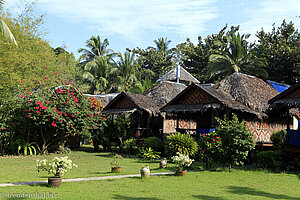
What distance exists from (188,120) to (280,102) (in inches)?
350

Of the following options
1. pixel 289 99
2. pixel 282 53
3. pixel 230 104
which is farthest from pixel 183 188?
pixel 282 53

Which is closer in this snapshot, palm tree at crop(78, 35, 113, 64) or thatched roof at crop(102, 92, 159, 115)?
thatched roof at crop(102, 92, 159, 115)

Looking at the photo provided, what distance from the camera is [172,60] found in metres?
46.8

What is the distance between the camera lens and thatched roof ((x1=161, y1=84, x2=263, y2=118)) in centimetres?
1598

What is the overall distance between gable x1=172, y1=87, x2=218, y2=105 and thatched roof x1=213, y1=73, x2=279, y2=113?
7.08 feet

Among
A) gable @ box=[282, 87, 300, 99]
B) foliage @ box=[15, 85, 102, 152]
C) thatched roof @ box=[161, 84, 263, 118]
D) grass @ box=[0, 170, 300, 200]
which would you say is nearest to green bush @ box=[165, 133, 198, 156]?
thatched roof @ box=[161, 84, 263, 118]

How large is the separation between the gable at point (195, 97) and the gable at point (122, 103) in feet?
10.1

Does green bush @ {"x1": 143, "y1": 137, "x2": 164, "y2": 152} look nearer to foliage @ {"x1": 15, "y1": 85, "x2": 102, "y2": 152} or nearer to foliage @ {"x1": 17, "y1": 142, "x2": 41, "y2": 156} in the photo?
foliage @ {"x1": 15, "y1": 85, "x2": 102, "y2": 152}

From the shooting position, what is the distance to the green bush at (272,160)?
12898mm

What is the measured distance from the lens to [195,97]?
1755cm

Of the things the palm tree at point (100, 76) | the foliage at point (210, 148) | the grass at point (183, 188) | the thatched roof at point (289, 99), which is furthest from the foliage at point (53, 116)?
the palm tree at point (100, 76)

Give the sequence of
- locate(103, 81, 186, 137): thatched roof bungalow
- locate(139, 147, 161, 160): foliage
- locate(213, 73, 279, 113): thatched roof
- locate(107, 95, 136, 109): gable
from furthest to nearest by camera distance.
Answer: locate(107, 95, 136, 109): gable
locate(103, 81, 186, 137): thatched roof bungalow
locate(213, 73, 279, 113): thatched roof
locate(139, 147, 161, 160): foliage

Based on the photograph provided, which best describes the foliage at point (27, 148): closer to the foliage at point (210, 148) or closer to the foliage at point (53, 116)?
the foliage at point (53, 116)

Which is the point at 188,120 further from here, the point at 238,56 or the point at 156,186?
the point at 238,56
